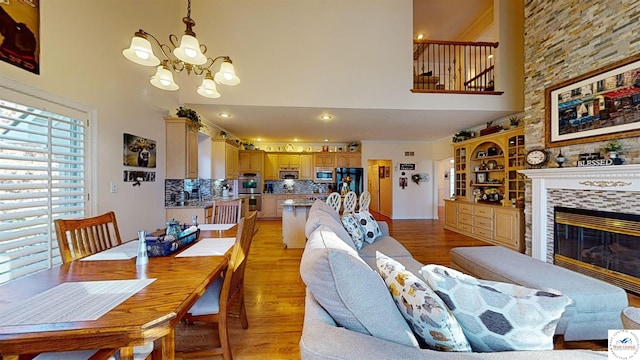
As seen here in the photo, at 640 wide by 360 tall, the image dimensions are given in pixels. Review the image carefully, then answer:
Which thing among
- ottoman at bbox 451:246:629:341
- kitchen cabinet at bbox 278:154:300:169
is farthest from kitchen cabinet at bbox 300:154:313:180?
ottoman at bbox 451:246:629:341

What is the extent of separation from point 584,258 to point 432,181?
4489 mm

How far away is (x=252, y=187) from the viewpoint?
7.33 metres

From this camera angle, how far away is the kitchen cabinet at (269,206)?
7.36m

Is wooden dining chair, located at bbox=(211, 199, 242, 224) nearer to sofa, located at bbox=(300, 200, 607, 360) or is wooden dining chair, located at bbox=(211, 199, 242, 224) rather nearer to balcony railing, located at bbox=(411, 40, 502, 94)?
sofa, located at bbox=(300, 200, 607, 360)

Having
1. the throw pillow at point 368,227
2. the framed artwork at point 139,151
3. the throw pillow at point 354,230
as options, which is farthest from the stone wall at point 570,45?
the framed artwork at point 139,151

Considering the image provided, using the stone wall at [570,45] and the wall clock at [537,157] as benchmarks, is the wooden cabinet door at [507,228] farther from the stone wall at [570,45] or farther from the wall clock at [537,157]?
the wall clock at [537,157]

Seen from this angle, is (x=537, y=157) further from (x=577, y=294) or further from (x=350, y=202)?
(x=350, y=202)

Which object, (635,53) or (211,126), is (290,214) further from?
(635,53)

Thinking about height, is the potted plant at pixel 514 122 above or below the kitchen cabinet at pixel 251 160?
above

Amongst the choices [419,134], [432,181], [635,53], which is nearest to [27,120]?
[635,53]

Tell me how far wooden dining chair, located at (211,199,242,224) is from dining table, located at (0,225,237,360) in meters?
1.44

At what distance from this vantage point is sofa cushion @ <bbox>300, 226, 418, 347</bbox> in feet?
2.88

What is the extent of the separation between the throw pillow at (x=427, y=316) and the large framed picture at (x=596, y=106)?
3.39 meters

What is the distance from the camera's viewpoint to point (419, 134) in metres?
6.46
